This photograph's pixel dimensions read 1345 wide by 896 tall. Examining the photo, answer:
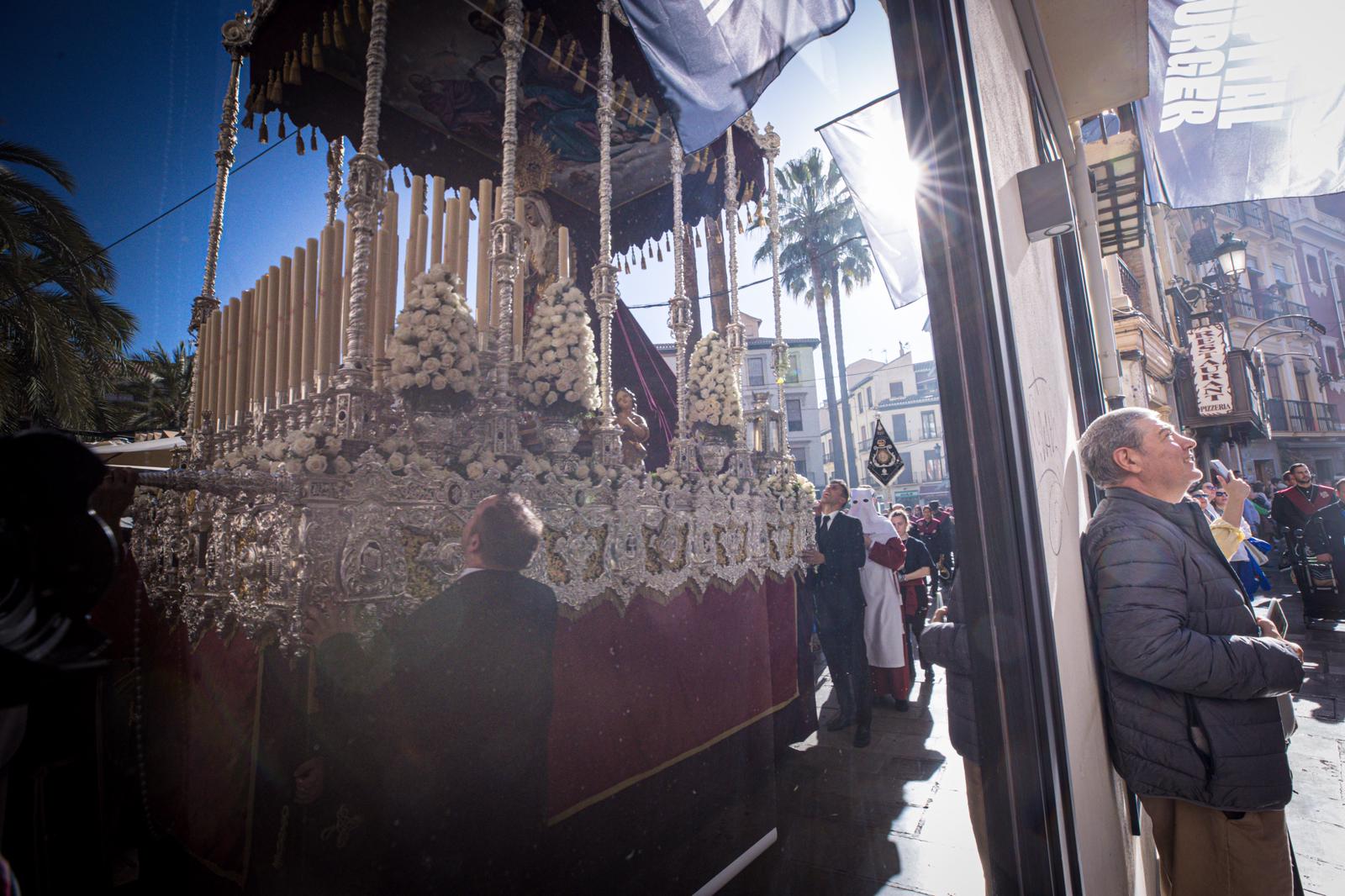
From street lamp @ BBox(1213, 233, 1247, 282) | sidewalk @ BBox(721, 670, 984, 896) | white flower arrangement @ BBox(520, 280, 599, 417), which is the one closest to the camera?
Answer: sidewalk @ BBox(721, 670, 984, 896)

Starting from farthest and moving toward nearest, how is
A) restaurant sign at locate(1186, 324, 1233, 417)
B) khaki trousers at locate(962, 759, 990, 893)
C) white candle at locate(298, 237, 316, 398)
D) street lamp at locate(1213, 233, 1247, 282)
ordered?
restaurant sign at locate(1186, 324, 1233, 417), street lamp at locate(1213, 233, 1247, 282), white candle at locate(298, 237, 316, 398), khaki trousers at locate(962, 759, 990, 893)

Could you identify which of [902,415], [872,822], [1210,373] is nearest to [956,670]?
[872,822]

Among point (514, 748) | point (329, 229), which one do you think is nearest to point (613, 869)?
point (514, 748)

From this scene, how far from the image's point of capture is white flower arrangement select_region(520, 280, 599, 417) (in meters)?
3.06

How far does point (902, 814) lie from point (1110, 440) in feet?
7.98

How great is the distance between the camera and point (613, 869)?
8.77ft

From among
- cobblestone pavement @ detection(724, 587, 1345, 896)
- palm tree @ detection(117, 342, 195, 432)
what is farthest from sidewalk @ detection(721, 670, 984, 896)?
palm tree @ detection(117, 342, 195, 432)

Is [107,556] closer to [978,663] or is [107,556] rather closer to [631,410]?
[978,663]

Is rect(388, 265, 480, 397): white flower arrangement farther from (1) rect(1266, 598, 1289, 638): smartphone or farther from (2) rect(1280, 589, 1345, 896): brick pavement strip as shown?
(1) rect(1266, 598, 1289, 638): smartphone

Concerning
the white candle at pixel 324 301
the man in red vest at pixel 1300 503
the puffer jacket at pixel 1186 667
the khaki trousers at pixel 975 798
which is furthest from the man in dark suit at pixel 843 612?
the man in red vest at pixel 1300 503

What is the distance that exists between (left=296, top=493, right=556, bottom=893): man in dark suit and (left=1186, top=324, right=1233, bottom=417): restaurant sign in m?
18.5

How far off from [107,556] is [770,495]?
4275 mm

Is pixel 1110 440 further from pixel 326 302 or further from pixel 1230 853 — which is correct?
pixel 326 302

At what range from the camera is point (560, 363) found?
10.0ft
